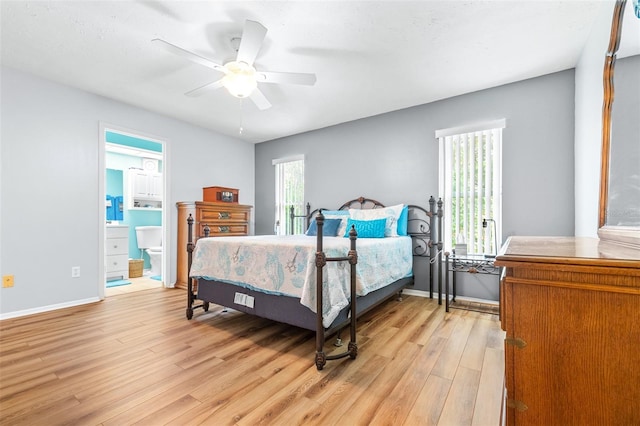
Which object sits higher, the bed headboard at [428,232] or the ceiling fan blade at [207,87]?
the ceiling fan blade at [207,87]

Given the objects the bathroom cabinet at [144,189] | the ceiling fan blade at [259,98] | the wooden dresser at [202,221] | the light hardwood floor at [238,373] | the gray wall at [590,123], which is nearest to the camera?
the light hardwood floor at [238,373]

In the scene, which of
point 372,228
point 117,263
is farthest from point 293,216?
point 117,263

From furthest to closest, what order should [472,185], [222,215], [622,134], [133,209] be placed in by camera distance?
[133,209]
[222,215]
[472,185]
[622,134]

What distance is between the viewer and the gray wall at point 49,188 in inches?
111

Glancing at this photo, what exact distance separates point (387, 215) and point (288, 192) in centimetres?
217

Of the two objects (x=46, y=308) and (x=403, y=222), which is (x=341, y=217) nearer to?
(x=403, y=222)

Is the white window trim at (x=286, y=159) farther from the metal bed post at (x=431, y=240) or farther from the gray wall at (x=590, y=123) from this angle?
the gray wall at (x=590, y=123)

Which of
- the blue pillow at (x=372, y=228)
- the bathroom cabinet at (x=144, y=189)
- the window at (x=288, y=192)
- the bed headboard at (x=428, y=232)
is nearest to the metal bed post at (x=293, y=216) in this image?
the window at (x=288, y=192)

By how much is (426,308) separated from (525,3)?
278 cm

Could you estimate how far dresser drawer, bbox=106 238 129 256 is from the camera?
4602mm

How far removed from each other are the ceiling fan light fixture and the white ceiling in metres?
0.28

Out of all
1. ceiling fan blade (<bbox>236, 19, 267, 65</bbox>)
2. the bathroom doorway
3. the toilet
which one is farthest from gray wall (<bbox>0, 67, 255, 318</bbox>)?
ceiling fan blade (<bbox>236, 19, 267, 65</bbox>)

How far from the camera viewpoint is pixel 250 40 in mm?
1952

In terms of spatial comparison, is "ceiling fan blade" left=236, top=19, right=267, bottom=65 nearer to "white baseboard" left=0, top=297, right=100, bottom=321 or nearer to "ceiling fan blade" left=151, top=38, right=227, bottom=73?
"ceiling fan blade" left=151, top=38, right=227, bottom=73
